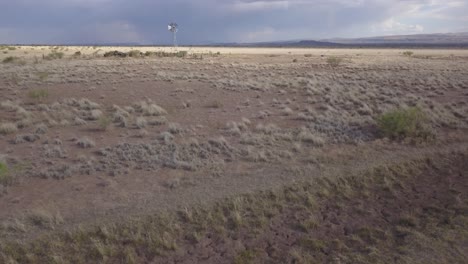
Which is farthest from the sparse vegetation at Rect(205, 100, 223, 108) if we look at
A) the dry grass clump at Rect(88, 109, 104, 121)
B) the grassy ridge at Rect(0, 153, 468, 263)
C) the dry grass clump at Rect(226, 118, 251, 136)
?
the grassy ridge at Rect(0, 153, 468, 263)

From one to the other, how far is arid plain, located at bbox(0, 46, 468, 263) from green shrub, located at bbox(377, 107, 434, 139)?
6cm

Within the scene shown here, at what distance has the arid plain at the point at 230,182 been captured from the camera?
348 inches

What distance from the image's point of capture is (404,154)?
48.5 feet

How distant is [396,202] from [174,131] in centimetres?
930

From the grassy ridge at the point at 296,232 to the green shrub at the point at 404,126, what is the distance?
16.7 ft

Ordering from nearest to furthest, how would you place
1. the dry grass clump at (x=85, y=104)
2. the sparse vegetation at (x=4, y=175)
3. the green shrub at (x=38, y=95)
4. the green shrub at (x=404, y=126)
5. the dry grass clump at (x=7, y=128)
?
the sparse vegetation at (x=4, y=175), the green shrub at (x=404, y=126), the dry grass clump at (x=7, y=128), the dry grass clump at (x=85, y=104), the green shrub at (x=38, y=95)

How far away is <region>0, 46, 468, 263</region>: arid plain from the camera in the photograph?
348 inches

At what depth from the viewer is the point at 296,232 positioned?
31.4ft

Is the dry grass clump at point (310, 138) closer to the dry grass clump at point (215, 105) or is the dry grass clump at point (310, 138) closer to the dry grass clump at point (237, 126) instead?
the dry grass clump at point (237, 126)

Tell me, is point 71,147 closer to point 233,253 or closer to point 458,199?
point 233,253

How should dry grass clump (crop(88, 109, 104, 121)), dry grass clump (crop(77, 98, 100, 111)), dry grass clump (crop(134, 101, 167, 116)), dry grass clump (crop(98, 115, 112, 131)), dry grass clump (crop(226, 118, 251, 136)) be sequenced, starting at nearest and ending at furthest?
1. dry grass clump (crop(226, 118, 251, 136))
2. dry grass clump (crop(98, 115, 112, 131))
3. dry grass clump (crop(88, 109, 104, 121))
4. dry grass clump (crop(134, 101, 167, 116))
5. dry grass clump (crop(77, 98, 100, 111))

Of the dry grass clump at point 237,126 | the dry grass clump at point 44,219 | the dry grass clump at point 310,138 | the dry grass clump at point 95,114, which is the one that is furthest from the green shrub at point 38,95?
the dry grass clump at point 44,219

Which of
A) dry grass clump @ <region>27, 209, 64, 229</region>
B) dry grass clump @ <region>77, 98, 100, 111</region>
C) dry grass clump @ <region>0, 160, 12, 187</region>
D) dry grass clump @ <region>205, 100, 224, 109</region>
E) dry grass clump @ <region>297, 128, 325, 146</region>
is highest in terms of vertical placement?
dry grass clump @ <region>77, 98, 100, 111</region>

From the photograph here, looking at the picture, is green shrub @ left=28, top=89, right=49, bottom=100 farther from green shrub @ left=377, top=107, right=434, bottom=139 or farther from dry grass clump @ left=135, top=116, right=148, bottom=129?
green shrub @ left=377, top=107, right=434, bottom=139
